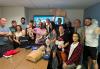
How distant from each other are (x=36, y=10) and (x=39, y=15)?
360 mm

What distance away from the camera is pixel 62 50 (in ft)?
11.9

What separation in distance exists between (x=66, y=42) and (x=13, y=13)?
15.9ft

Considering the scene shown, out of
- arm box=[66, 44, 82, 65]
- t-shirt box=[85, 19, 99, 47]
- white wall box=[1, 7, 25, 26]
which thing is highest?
white wall box=[1, 7, 25, 26]

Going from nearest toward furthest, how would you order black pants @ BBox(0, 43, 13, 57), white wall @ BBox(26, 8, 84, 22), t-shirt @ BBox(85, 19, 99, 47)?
t-shirt @ BBox(85, 19, 99, 47) < black pants @ BBox(0, 43, 13, 57) < white wall @ BBox(26, 8, 84, 22)

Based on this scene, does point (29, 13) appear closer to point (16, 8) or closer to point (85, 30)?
point (16, 8)

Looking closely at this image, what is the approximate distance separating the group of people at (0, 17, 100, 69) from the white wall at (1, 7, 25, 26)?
11.5 feet

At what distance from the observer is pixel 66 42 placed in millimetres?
3682

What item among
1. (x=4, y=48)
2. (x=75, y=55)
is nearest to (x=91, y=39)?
(x=75, y=55)

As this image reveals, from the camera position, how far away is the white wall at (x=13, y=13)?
25.5 feet

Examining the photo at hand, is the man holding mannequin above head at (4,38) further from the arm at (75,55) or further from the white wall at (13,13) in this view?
the white wall at (13,13)

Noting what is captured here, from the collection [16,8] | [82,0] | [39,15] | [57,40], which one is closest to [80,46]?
[57,40]

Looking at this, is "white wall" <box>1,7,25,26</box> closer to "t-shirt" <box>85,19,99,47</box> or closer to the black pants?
the black pants

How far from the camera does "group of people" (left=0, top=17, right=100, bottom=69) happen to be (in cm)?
328

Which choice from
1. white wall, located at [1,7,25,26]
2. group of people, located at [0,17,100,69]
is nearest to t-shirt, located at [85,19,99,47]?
group of people, located at [0,17,100,69]
